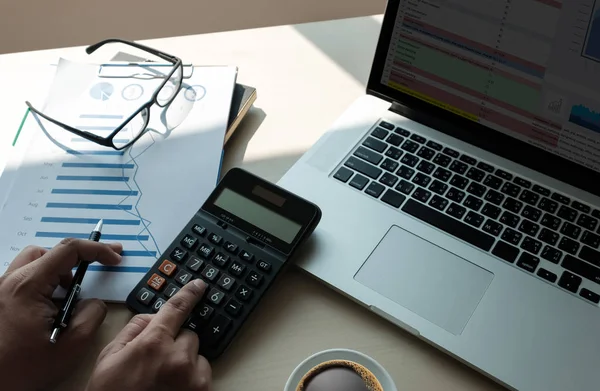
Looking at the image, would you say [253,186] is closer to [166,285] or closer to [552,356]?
[166,285]

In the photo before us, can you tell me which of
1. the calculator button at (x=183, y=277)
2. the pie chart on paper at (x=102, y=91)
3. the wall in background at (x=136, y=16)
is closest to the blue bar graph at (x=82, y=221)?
the calculator button at (x=183, y=277)

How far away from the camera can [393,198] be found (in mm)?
659

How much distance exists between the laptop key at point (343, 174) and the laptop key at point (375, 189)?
3 centimetres

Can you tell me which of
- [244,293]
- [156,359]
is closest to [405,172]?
[244,293]

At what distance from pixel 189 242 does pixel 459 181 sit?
12.0 inches

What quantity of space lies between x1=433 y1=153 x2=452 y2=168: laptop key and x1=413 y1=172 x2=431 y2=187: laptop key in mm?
27

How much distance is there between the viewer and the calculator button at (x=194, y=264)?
0.59 m

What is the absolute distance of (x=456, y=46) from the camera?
0.66 m

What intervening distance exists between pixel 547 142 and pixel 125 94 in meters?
0.53

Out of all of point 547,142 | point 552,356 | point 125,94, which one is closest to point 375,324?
point 552,356

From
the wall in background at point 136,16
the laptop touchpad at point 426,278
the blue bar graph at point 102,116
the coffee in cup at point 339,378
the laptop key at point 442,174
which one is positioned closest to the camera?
the coffee in cup at point 339,378

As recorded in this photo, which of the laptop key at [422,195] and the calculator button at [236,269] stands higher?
the laptop key at [422,195]

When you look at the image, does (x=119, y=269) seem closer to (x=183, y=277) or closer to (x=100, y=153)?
(x=183, y=277)

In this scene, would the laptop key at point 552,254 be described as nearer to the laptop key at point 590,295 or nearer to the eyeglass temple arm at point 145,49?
the laptop key at point 590,295
